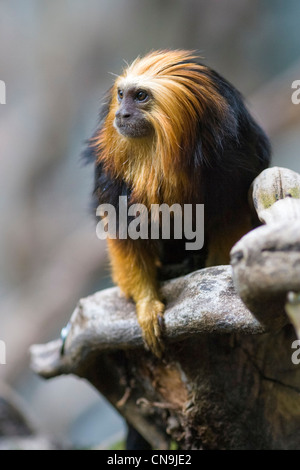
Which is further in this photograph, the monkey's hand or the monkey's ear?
the monkey's ear

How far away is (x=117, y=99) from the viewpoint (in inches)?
87.2

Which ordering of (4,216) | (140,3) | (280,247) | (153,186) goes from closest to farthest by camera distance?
(280,247), (153,186), (140,3), (4,216)

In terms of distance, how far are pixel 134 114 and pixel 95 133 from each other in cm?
36

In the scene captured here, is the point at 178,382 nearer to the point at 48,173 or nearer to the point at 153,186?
the point at 153,186

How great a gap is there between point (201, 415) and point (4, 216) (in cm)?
498

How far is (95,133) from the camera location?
7.91 ft

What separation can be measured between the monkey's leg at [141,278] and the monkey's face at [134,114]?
1.61 feet

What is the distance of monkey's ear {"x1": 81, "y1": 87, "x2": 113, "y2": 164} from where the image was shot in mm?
2346
